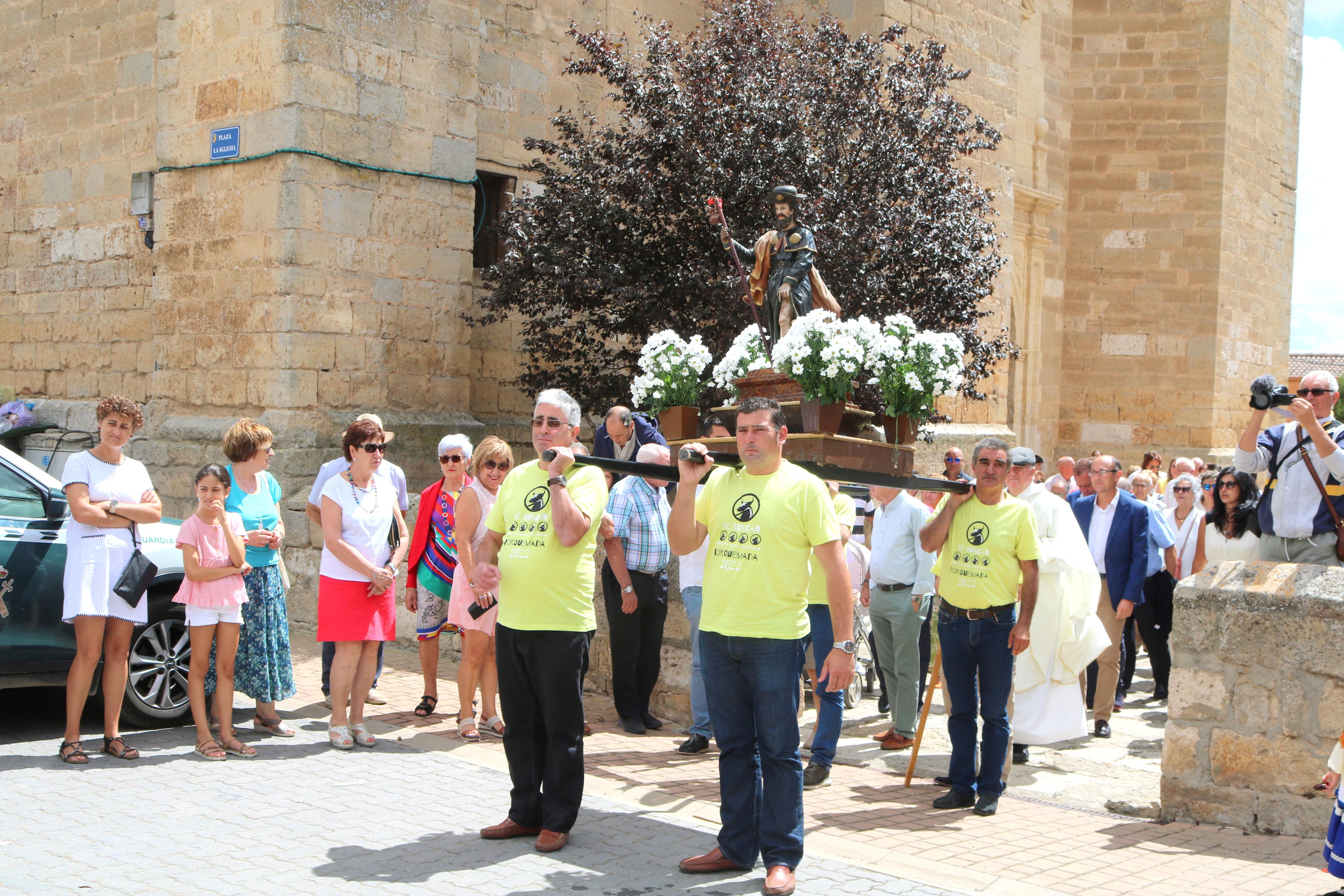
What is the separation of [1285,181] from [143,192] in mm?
20118

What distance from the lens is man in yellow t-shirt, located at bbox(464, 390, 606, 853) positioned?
5.13 m

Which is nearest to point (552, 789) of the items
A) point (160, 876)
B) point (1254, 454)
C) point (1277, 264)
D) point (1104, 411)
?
point (160, 876)

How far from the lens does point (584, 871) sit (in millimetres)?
4844

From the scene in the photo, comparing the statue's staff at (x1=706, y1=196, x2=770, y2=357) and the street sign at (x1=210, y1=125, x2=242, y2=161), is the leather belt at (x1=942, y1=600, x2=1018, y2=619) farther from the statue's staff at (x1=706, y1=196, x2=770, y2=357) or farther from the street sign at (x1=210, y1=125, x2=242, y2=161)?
the street sign at (x1=210, y1=125, x2=242, y2=161)

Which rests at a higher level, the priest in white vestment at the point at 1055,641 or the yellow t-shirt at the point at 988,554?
the yellow t-shirt at the point at 988,554

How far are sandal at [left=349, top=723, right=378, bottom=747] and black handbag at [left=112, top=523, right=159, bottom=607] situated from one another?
135 cm

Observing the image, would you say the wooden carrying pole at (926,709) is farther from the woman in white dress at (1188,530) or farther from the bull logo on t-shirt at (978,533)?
the woman in white dress at (1188,530)

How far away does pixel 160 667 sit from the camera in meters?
7.06

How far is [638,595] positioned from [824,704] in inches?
67.3

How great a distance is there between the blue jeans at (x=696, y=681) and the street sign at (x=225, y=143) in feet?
21.1

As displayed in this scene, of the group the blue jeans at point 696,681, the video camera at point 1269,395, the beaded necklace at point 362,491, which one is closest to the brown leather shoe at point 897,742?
the blue jeans at point 696,681

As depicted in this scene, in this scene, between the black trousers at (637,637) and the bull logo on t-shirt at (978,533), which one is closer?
the bull logo on t-shirt at (978,533)

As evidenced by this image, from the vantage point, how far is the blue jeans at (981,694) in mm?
6059

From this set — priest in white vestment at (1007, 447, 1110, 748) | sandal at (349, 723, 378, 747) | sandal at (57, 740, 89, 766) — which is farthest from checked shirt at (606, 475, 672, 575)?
sandal at (57, 740, 89, 766)
